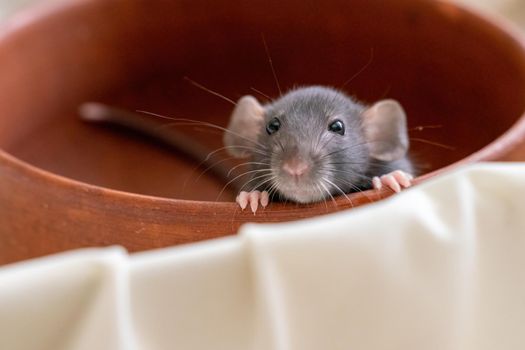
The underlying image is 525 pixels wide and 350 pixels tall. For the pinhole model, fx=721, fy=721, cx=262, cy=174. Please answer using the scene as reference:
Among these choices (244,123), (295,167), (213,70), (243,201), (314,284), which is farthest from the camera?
(213,70)

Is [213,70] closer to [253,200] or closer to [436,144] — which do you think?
[436,144]

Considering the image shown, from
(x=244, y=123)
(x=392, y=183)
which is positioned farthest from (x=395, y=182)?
(x=244, y=123)

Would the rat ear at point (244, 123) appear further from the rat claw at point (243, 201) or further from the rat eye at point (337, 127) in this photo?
the rat claw at point (243, 201)

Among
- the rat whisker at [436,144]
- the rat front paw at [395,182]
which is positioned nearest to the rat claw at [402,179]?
the rat front paw at [395,182]

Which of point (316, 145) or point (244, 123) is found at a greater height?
point (244, 123)

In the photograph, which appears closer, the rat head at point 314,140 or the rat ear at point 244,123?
the rat head at point 314,140

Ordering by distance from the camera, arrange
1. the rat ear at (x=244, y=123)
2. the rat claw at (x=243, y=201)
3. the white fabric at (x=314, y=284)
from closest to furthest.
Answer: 1. the white fabric at (x=314, y=284)
2. the rat claw at (x=243, y=201)
3. the rat ear at (x=244, y=123)
